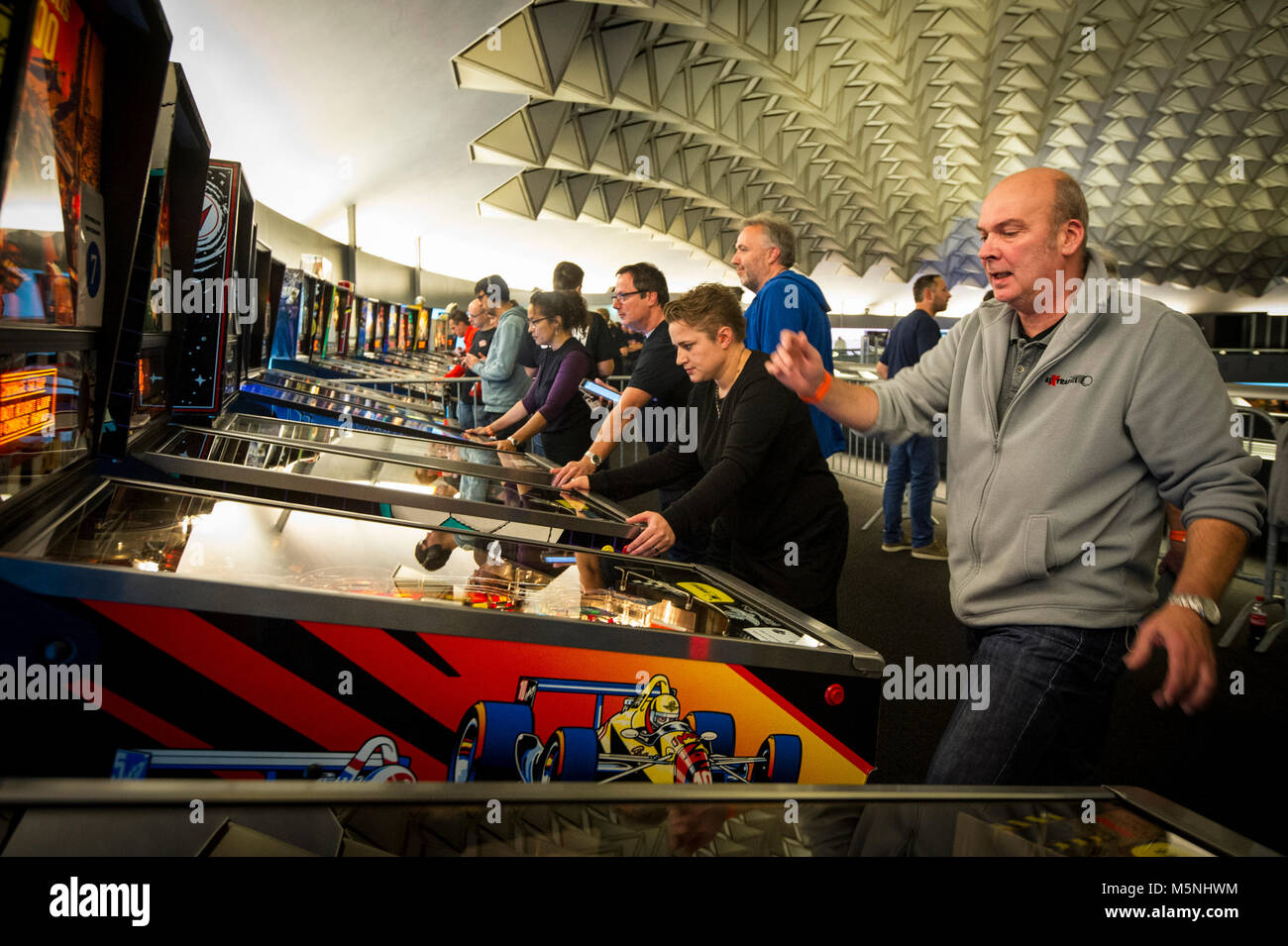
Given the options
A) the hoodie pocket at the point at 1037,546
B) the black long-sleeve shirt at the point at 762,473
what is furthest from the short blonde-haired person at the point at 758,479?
the hoodie pocket at the point at 1037,546

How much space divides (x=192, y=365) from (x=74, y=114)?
1.28 metres

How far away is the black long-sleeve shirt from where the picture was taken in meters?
2.21

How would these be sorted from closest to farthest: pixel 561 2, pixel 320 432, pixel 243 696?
pixel 243 696
pixel 320 432
pixel 561 2

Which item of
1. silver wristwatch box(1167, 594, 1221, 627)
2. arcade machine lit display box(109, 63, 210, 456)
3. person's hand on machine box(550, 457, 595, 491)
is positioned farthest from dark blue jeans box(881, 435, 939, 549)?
arcade machine lit display box(109, 63, 210, 456)

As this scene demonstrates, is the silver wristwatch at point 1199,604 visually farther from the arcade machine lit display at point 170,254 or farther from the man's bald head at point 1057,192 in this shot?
the arcade machine lit display at point 170,254

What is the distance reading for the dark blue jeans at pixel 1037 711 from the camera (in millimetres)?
1558

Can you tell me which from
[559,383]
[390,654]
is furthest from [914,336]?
[390,654]

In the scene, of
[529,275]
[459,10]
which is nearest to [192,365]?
[459,10]

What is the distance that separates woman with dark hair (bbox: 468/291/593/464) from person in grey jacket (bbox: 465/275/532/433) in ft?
2.98

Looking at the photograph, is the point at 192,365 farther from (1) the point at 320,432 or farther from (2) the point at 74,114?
(2) the point at 74,114

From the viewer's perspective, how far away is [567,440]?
4.08 meters

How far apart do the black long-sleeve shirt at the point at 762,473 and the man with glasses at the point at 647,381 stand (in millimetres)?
595

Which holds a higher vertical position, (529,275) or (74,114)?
(529,275)

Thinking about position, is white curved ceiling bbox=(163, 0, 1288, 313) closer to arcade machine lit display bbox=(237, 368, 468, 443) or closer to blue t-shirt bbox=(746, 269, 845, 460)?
arcade machine lit display bbox=(237, 368, 468, 443)
